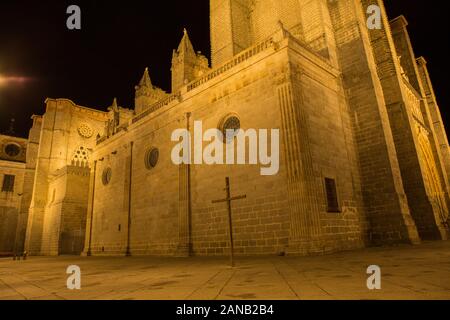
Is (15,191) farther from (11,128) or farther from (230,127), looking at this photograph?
(230,127)

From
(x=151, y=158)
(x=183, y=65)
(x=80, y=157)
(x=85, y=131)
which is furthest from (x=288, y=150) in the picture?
(x=85, y=131)

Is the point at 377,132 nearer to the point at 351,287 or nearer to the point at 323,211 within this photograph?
the point at 323,211

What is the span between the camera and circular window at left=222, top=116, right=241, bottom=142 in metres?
12.7

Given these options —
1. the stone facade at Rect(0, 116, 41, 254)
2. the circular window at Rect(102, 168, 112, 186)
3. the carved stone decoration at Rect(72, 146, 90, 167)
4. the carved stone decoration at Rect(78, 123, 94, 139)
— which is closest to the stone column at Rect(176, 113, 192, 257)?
the circular window at Rect(102, 168, 112, 186)

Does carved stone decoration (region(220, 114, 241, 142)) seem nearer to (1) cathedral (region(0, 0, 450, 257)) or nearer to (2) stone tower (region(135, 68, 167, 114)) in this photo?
(1) cathedral (region(0, 0, 450, 257))

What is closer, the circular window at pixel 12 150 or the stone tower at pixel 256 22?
the stone tower at pixel 256 22

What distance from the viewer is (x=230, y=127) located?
13.1m

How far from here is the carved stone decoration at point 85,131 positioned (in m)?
32.7

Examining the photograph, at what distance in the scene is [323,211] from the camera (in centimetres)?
1034

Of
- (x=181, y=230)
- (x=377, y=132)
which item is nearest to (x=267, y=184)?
(x=181, y=230)

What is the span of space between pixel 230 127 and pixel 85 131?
25.9 m

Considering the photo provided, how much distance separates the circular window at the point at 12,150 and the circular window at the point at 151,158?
29116 mm

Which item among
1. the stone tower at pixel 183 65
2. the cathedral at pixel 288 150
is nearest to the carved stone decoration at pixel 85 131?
the cathedral at pixel 288 150

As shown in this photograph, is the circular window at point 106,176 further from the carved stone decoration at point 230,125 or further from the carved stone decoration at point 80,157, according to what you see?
the carved stone decoration at point 80,157
